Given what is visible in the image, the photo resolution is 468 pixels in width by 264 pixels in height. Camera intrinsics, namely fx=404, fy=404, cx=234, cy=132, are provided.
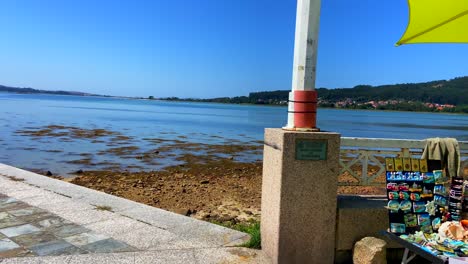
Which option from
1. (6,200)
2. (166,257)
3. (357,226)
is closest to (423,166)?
(357,226)

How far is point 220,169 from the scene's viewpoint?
1652 centimetres

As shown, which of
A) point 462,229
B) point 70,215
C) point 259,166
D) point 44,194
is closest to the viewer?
point 462,229

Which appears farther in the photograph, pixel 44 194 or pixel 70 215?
pixel 44 194

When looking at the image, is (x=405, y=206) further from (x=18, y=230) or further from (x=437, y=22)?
(x=18, y=230)

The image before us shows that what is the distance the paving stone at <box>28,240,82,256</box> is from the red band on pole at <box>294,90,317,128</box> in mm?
2708

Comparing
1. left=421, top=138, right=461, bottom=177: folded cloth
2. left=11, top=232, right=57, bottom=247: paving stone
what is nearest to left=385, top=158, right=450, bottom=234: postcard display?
left=421, top=138, right=461, bottom=177: folded cloth

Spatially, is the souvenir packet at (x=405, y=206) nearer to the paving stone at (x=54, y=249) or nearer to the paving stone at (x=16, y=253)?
the paving stone at (x=54, y=249)

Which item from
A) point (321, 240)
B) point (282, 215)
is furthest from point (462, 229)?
point (282, 215)

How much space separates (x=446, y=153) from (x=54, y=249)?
4293mm

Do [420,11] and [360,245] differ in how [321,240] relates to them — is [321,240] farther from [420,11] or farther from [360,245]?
[420,11]

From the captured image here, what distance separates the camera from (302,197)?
3.95 meters

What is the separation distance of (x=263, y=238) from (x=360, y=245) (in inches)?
40.9

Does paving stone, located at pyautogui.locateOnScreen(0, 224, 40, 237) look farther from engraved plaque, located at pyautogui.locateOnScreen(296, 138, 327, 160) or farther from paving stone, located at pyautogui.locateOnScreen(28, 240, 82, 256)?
engraved plaque, located at pyautogui.locateOnScreen(296, 138, 327, 160)

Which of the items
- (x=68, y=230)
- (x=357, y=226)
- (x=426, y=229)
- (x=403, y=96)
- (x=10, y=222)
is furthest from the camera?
(x=403, y=96)
